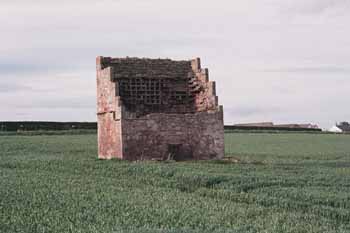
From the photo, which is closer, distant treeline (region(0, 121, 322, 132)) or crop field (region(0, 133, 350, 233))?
crop field (region(0, 133, 350, 233))

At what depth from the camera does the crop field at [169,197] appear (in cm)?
1427

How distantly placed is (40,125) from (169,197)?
4386cm

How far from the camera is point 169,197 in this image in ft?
60.6

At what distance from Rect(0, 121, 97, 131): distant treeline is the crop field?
2960 centimetres

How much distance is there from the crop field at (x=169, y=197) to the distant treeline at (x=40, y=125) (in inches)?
1165

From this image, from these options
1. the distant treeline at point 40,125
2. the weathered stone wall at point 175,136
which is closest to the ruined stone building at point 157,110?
the weathered stone wall at point 175,136

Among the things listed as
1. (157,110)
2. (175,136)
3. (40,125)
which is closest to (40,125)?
(40,125)

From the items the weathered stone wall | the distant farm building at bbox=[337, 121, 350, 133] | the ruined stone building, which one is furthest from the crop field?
the distant farm building at bbox=[337, 121, 350, 133]

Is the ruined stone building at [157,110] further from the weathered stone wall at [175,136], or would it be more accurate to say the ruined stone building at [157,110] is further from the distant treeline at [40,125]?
the distant treeline at [40,125]

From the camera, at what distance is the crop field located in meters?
14.3

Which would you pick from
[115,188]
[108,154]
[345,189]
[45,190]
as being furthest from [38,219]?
[108,154]

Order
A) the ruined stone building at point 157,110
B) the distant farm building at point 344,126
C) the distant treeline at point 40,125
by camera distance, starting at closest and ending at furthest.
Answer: the ruined stone building at point 157,110 < the distant treeline at point 40,125 < the distant farm building at point 344,126

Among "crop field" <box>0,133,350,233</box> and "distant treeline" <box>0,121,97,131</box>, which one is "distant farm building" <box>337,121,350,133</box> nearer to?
"distant treeline" <box>0,121,97,131</box>

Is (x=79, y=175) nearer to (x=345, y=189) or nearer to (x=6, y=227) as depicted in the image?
(x=345, y=189)
